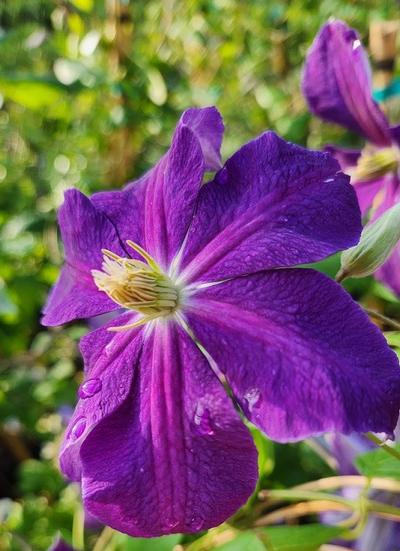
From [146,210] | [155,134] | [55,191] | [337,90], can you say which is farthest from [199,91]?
[146,210]

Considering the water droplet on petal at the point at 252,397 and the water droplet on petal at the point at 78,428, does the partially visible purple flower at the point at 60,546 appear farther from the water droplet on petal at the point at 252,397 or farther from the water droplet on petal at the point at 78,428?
the water droplet on petal at the point at 252,397

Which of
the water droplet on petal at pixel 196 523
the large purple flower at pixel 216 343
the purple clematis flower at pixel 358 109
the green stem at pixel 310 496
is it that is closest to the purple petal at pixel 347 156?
the purple clematis flower at pixel 358 109

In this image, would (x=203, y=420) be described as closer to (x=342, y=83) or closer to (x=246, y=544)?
(x=246, y=544)

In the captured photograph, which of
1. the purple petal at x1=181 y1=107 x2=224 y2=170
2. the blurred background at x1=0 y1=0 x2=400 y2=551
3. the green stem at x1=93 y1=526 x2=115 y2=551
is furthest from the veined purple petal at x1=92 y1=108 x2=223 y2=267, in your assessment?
the blurred background at x1=0 y1=0 x2=400 y2=551

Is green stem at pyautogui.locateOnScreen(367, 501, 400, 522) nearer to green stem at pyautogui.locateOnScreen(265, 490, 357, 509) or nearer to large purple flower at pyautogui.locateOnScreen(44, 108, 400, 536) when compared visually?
green stem at pyautogui.locateOnScreen(265, 490, 357, 509)

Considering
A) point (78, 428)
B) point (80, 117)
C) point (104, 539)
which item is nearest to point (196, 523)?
point (78, 428)

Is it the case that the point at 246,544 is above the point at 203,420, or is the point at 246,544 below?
below

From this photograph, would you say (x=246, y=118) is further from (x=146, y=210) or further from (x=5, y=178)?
(x=146, y=210)
